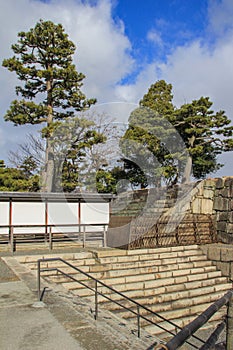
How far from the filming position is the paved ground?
3.44m

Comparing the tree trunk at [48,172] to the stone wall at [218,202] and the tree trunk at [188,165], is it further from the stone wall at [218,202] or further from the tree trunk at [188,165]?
the stone wall at [218,202]

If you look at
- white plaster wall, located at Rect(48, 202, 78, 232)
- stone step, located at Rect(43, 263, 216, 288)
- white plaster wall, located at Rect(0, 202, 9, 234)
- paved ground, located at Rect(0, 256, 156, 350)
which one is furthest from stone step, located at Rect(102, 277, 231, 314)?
white plaster wall, located at Rect(0, 202, 9, 234)

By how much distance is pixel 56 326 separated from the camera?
394 cm

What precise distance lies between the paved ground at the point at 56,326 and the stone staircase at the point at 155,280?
192 cm

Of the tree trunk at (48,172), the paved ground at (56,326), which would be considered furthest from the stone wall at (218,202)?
the paved ground at (56,326)

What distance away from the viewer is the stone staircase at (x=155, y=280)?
7.64 metres

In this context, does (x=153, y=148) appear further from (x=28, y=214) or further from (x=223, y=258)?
Answer: (x=223, y=258)

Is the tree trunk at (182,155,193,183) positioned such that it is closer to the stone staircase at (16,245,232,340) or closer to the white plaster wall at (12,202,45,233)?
the stone staircase at (16,245,232,340)

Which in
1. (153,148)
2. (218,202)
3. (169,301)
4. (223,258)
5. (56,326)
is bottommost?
(169,301)

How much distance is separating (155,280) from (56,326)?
5418 millimetres

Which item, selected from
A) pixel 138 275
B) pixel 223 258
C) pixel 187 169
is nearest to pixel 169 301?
pixel 138 275

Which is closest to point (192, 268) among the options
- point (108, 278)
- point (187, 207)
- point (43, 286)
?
point (108, 278)

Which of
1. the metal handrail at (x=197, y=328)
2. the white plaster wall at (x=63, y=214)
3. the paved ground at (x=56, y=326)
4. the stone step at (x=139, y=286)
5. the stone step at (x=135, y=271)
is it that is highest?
the metal handrail at (x=197, y=328)

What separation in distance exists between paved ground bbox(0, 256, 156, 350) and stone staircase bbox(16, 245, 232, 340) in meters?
1.92
